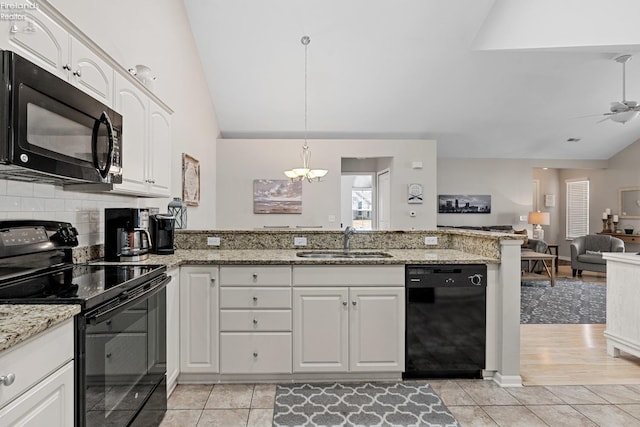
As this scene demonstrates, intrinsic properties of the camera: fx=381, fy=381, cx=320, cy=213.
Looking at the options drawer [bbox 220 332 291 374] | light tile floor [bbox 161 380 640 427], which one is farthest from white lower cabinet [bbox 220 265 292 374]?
light tile floor [bbox 161 380 640 427]

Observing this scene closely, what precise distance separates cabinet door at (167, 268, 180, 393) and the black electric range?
25 centimetres

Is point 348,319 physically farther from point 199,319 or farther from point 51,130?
point 51,130

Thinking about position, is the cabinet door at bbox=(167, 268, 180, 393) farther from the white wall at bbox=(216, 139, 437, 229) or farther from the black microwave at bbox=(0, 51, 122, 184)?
the white wall at bbox=(216, 139, 437, 229)

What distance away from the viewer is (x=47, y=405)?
1.16m

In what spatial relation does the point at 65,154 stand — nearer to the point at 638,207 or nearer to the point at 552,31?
the point at 552,31

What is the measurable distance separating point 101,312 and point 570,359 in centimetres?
347

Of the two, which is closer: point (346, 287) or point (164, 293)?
point (164, 293)

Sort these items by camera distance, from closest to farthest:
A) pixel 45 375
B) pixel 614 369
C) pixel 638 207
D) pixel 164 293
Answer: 1. pixel 45 375
2. pixel 164 293
3. pixel 614 369
4. pixel 638 207

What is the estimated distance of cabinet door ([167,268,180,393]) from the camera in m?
2.41

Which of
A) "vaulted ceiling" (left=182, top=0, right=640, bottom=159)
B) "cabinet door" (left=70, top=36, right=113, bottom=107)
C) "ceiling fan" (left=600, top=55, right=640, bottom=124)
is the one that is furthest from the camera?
"ceiling fan" (left=600, top=55, right=640, bottom=124)

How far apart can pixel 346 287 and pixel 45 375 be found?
1.79 m

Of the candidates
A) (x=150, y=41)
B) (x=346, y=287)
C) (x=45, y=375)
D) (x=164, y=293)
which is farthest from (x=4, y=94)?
(x=150, y=41)

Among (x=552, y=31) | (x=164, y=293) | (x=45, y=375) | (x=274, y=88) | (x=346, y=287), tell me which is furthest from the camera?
(x=274, y=88)

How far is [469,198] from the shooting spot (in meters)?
8.51
